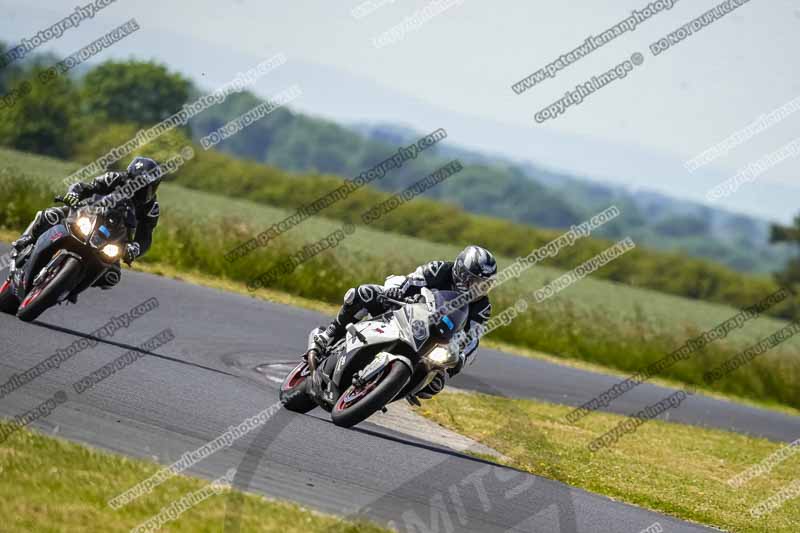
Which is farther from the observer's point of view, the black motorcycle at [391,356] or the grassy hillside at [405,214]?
the grassy hillside at [405,214]

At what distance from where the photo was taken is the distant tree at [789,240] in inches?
3364

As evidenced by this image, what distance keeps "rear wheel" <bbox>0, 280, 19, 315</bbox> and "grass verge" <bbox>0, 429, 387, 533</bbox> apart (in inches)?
179

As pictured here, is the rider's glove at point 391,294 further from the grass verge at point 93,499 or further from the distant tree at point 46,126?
the distant tree at point 46,126

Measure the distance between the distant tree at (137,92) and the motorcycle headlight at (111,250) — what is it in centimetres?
7461

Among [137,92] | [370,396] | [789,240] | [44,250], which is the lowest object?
[789,240]

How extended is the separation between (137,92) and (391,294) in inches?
3236

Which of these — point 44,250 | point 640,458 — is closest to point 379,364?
point 44,250

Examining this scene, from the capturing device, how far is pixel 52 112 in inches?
2427

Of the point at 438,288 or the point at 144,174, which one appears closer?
the point at 438,288

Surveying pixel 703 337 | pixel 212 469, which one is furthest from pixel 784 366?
pixel 212 469

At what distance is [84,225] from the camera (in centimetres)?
1117

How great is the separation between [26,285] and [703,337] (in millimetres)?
18829

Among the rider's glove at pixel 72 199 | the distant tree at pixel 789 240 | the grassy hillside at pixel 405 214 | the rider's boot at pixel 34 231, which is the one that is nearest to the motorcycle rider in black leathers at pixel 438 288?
the rider's glove at pixel 72 199

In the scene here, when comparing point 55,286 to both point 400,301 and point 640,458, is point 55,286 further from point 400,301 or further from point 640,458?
point 640,458
